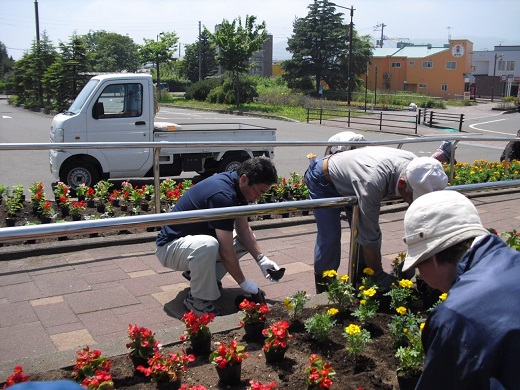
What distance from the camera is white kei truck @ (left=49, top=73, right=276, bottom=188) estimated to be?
32.1ft

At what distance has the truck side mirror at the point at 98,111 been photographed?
10133 millimetres

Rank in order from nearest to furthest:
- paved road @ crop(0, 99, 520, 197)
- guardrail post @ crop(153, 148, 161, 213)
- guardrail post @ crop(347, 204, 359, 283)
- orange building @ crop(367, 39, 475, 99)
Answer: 1. guardrail post @ crop(347, 204, 359, 283)
2. guardrail post @ crop(153, 148, 161, 213)
3. paved road @ crop(0, 99, 520, 197)
4. orange building @ crop(367, 39, 475, 99)

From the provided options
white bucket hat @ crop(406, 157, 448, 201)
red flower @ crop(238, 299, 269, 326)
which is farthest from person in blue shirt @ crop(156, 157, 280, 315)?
white bucket hat @ crop(406, 157, 448, 201)

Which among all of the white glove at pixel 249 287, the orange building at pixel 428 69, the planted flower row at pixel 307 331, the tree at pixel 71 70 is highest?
the orange building at pixel 428 69

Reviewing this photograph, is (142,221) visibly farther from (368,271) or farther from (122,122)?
(122,122)

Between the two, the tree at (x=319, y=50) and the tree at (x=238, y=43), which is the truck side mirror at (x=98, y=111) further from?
the tree at (x=319, y=50)

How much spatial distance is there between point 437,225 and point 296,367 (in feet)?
5.30

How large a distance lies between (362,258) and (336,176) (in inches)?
26.3

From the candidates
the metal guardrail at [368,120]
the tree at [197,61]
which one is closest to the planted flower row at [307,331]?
the metal guardrail at [368,120]

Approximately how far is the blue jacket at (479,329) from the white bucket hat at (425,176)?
1893 mm

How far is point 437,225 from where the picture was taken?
1.95 m

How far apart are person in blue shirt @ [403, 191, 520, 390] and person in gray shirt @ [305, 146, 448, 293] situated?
172cm

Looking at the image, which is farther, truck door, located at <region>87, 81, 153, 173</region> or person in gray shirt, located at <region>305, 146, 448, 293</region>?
truck door, located at <region>87, 81, 153, 173</region>

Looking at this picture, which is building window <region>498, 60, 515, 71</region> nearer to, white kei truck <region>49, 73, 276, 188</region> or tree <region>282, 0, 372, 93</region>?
tree <region>282, 0, 372, 93</region>
